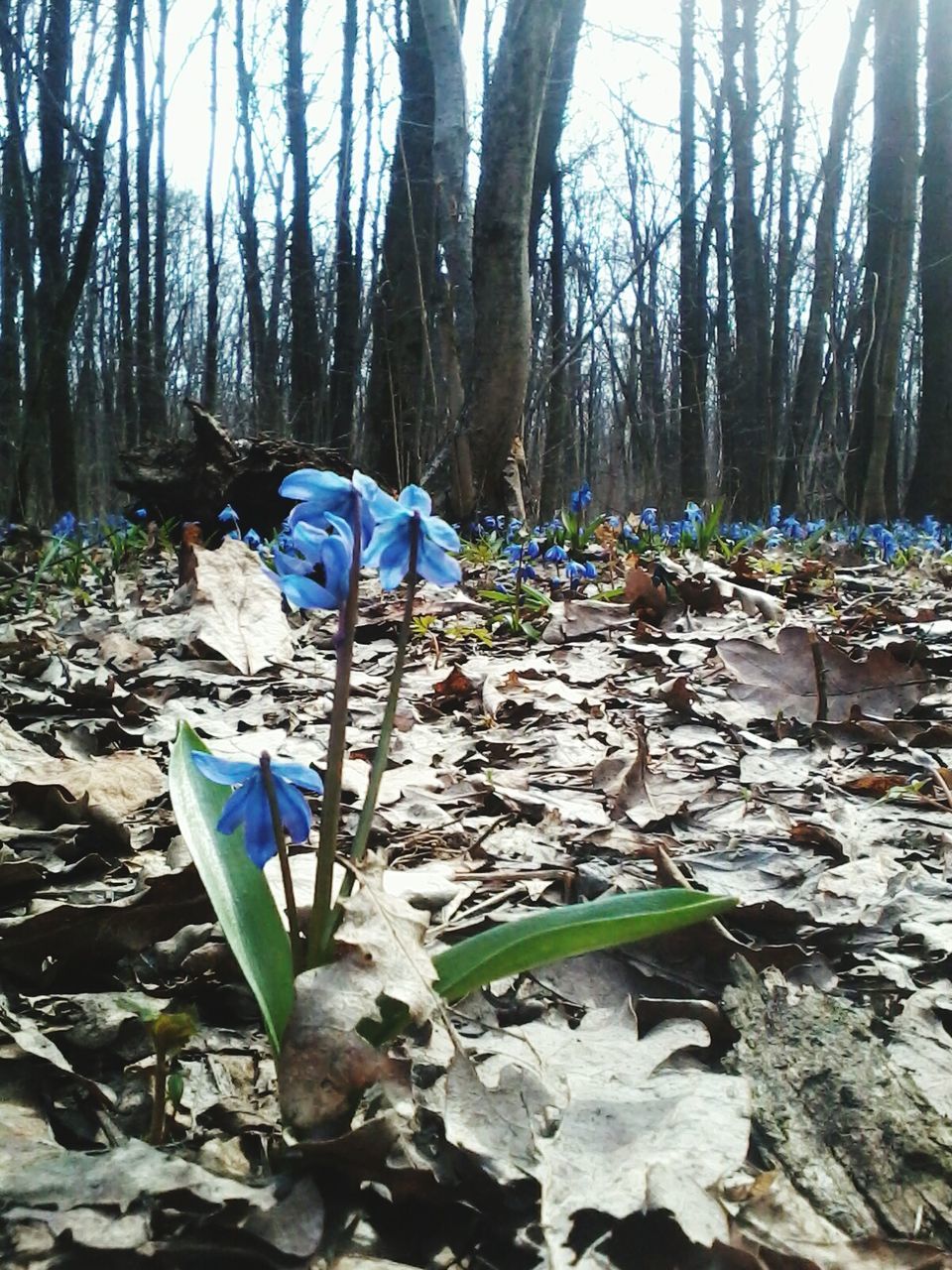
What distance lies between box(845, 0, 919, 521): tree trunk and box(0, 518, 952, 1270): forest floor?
21.0 feet

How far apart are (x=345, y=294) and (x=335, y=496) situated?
620 inches

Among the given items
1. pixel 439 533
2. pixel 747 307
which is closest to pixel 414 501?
pixel 439 533

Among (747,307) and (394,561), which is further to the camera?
(747,307)

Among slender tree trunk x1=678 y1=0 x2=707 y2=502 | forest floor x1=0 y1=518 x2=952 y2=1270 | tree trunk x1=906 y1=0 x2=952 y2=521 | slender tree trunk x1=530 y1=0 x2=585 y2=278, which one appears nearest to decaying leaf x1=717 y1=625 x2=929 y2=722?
forest floor x1=0 y1=518 x2=952 y2=1270

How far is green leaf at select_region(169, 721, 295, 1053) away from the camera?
0.94 meters

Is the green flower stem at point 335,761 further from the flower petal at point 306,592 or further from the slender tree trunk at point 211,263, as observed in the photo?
the slender tree trunk at point 211,263

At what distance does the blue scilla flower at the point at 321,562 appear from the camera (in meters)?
0.90

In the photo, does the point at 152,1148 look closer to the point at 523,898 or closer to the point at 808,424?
the point at 523,898

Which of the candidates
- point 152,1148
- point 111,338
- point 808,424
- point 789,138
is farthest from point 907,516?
point 111,338

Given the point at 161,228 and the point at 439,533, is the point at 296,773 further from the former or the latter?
the point at 161,228

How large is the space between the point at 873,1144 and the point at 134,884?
1.06 m

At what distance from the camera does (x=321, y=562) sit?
3.01 ft

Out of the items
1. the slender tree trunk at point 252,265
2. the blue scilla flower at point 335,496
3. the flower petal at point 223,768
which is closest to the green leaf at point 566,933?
the flower petal at point 223,768

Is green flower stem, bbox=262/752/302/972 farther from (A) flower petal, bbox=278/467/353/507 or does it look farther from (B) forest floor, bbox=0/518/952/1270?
(A) flower petal, bbox=278/467/353/507
